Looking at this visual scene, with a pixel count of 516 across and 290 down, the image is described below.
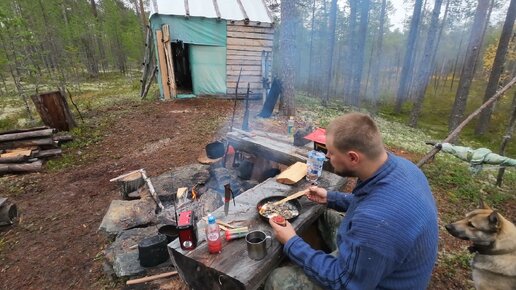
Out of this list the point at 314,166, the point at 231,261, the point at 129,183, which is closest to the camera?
the point at 231,261

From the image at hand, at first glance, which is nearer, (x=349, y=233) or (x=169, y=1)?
(x=349, y=233)

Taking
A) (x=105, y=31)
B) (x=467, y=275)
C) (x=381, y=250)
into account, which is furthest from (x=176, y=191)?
(x=105, y=31)

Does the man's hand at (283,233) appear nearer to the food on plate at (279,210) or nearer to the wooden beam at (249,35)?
the food on plate at (279,210)

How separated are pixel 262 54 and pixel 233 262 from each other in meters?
11.5

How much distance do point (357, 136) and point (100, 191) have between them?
5606mm

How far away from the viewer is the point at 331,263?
1.84m

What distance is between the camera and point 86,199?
5.34 m

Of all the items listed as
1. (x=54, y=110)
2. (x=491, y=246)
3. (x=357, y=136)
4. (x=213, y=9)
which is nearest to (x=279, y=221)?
(x=357, y=136)

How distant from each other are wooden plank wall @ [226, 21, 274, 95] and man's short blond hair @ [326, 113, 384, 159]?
433 inches

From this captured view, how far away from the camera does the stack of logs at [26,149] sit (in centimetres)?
654

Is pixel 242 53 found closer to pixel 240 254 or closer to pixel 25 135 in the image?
pixel 25 135

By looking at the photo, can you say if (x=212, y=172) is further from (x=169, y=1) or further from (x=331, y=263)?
(x=169, y=1)

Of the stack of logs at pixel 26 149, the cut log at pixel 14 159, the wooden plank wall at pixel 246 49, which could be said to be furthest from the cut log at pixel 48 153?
the wooden plank wall at pixel 246 49

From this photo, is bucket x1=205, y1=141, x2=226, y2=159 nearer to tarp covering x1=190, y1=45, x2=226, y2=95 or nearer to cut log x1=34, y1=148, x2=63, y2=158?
cut log x1=34, y1=148, x2=63, y2=158
